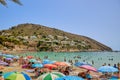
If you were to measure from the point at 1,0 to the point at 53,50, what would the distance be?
332 ft

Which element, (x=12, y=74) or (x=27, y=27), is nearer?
(x=12, y=74)

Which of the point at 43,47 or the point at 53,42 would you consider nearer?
the point at 43,47

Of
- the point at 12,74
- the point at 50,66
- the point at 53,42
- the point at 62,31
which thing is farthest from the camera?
the point at 62,31

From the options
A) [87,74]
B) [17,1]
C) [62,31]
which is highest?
[62,31]

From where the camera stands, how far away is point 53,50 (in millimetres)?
113812

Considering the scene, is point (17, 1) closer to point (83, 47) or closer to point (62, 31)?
point (83, 47)

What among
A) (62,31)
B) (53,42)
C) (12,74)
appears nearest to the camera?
(12,74)

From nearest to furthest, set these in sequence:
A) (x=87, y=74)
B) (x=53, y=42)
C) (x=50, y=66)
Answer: (x=87, y=74) → (x=50, y=66) → (x=53, y=42)

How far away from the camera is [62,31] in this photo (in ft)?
566

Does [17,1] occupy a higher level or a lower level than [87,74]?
higher

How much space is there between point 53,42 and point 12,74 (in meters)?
109

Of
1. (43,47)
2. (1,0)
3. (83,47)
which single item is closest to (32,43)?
(43,47)

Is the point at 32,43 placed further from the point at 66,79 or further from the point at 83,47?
the point at 66,79

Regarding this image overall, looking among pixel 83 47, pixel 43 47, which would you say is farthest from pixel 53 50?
pixel 83 47
